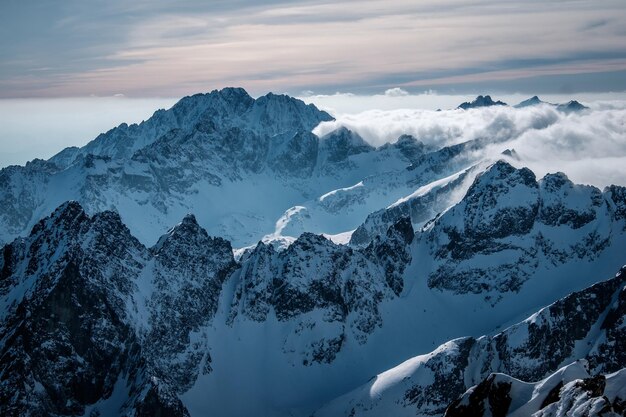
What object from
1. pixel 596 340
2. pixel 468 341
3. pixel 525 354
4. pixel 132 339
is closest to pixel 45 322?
pixel 132 339

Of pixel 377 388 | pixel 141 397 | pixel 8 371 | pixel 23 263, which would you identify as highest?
pixel 23 263

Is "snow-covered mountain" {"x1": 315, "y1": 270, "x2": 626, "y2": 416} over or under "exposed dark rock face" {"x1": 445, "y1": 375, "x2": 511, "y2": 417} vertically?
under

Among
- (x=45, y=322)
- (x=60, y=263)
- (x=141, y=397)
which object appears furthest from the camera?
(x=60, y=263)

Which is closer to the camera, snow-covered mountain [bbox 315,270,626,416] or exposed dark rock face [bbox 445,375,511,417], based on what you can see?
exposed dark rock face [bbox 445,375,511,417]

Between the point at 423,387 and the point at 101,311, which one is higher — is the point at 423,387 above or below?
below

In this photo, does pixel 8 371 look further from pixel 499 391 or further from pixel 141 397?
pixel 499 391

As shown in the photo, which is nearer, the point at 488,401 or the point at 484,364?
the point at 488,401

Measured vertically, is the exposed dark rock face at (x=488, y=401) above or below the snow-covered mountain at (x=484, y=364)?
above

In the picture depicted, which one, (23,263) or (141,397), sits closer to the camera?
(141,397)

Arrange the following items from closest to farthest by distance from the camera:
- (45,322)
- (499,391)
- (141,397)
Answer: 1. (499,391)
2. (141,397)
3. (45,322)

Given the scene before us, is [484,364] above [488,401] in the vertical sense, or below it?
below

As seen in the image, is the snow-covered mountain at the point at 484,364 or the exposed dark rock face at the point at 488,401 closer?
the exposed dark rock face at the point at 488,401
